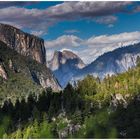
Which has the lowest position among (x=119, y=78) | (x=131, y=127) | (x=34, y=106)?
(x=131, y=127)

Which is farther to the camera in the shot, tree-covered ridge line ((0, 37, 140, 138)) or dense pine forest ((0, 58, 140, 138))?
tree-covered ridge line ((0, 37, 140, 138))

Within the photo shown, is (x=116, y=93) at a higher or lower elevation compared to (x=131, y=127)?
higher

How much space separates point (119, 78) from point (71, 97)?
81.6ft

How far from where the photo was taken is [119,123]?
7031cm

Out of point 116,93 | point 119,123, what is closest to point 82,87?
point 116,93

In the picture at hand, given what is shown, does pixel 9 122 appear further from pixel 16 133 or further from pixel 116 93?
pixel 116 93

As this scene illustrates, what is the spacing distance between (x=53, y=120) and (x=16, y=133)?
57.1ft

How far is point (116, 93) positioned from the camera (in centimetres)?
12606

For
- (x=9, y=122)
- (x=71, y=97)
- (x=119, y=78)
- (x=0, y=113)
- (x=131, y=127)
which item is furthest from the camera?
(x=119, y=78)

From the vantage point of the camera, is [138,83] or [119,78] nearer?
[138,83]

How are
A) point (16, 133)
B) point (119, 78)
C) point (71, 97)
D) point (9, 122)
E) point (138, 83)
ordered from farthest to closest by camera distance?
point (119, 78), point (138, 83), point (71, 97), point (9, 122), point (16, 133)

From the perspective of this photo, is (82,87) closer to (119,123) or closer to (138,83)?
(138,83)

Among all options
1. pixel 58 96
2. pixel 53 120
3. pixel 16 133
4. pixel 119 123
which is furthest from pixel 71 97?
pixel 119 123

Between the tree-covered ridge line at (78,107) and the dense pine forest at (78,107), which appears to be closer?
the dense pine forest at (78,107)
